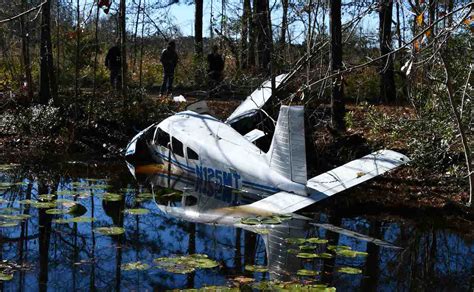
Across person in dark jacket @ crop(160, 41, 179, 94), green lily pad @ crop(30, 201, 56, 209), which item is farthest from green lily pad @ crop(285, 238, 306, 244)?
person in dark jacket @ crop(160, 41, 179, 94)

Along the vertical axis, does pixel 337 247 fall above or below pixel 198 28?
below

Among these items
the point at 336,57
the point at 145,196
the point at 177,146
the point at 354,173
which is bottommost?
the point at 145,196

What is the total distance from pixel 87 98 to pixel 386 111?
8804mm

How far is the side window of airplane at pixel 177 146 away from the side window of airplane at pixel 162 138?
0.50 meters

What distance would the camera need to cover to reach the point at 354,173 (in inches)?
396

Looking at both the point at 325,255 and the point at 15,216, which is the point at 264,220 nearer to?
the point at 325,255

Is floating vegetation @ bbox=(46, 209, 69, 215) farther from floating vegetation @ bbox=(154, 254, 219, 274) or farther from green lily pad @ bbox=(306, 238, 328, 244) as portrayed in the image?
green lily pad @ bbox=(306, 238, 328, 244)

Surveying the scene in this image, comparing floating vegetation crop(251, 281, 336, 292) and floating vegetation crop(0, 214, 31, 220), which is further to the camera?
floating vegetation crop(0, 214, 31, 220)

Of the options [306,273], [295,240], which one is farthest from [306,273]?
[295,240]

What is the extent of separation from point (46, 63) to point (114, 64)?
2.37 metres

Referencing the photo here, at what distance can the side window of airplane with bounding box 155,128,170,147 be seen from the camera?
13.6m

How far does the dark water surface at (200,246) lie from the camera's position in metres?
6.78

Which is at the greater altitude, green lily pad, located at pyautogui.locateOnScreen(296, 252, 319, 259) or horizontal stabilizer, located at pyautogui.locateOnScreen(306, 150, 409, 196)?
horizontal stabilizer, located at pyautogui.locateOnScreen(306, 150, 409, 196)

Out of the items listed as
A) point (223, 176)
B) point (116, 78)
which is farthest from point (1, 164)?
point (116, 78)
